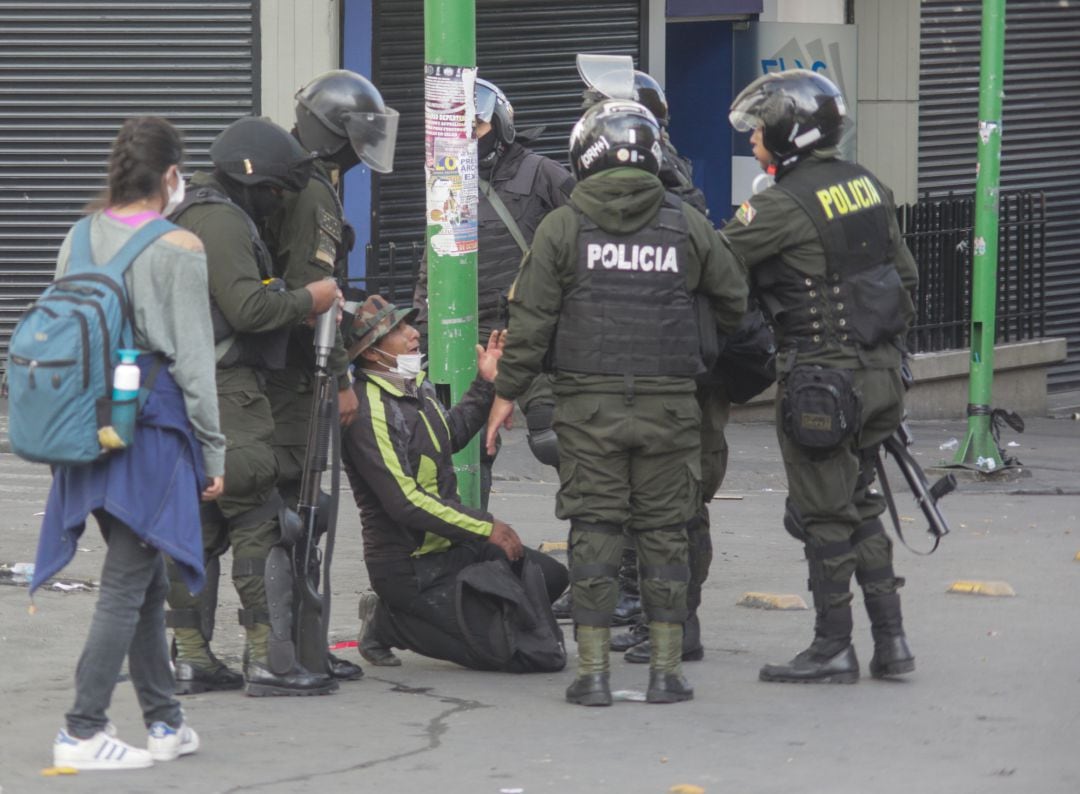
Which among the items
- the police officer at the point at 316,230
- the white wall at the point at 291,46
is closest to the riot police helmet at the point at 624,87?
the police officer at the point at 316,230

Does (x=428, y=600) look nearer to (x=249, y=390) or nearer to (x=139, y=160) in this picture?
(x=249, y=390)

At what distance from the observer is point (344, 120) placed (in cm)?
631

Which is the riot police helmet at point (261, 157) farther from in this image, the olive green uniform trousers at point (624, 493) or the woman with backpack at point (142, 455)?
the olive green uniform trousers at point (624, 493)

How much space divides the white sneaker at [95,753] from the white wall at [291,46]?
8116 millimetres

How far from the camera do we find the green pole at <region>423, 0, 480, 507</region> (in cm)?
679

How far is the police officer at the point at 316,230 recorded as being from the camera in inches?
242

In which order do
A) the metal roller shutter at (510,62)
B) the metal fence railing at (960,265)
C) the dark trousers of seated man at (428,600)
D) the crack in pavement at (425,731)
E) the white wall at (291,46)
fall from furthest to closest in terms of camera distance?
1. the metal fence railing at (960,265)
2. the metal roller shutter at (510,62)
3. the white wall at (291,46)
4. the dark trousers of seated man at (428,600)
5. the crack in pavement at (425,731)

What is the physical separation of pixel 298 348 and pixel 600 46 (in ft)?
27.8

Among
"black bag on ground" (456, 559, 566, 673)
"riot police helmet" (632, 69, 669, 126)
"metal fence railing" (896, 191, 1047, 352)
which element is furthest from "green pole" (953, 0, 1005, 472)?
"black bag on ground" (456, 559, 566, 673)

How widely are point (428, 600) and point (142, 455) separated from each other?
1603 millimetres

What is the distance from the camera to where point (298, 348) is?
20.3ft

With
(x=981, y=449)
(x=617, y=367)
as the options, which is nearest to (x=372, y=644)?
(x=617, y=367)

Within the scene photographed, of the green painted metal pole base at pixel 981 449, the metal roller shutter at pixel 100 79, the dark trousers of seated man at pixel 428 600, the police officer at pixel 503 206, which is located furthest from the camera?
the metal roller shutter at pixel 100 79

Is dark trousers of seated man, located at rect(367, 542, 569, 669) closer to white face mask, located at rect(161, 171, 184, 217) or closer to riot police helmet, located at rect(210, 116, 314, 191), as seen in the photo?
riot police helmet, located at rect(210, 116, 314, 191)
